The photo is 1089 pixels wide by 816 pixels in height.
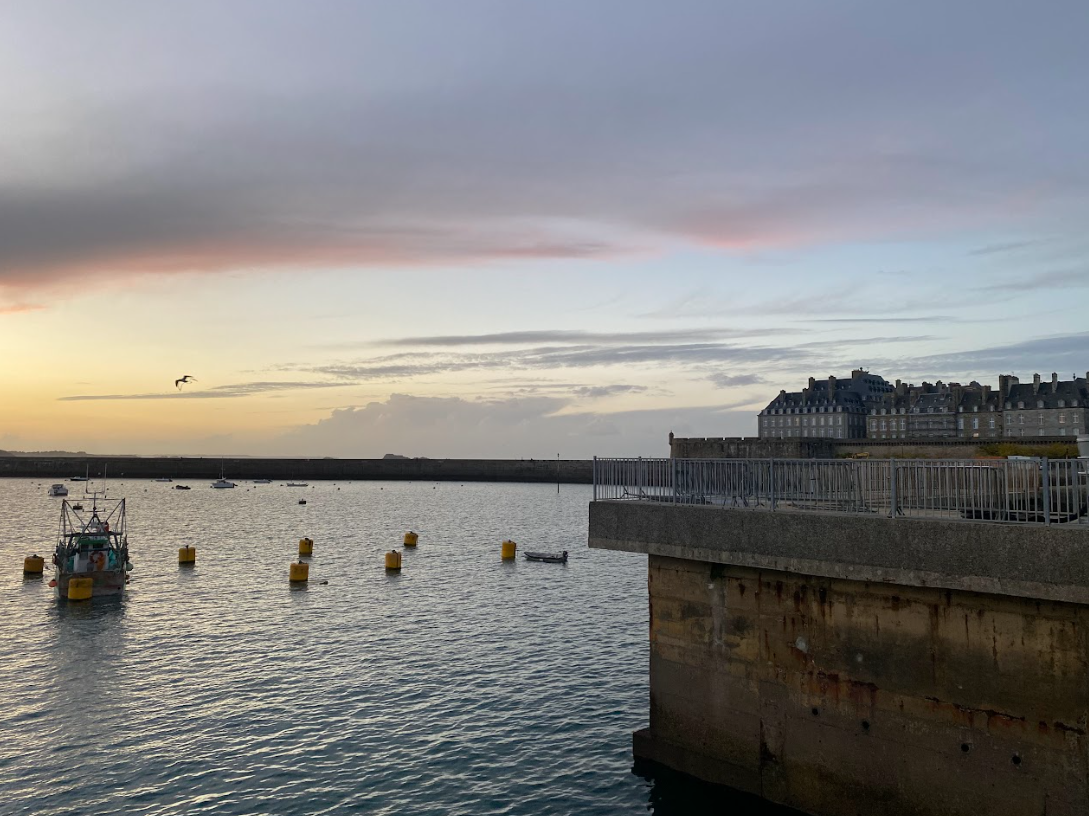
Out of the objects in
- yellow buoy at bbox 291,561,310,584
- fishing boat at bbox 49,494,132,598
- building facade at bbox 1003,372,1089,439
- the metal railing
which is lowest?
yellow buoy at bbox 291,561,310,584

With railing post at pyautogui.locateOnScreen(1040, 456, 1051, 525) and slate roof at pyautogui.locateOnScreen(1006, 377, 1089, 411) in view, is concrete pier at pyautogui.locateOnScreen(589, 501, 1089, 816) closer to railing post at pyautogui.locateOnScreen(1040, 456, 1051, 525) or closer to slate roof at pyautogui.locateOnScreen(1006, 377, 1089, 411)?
railing post at pyautogui.locateOnScreen(1040, 456, 1051, 525)

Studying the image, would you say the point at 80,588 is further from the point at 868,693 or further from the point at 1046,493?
the point at 1046,493

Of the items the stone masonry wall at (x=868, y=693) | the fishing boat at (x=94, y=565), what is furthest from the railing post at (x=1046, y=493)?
the fishing boat at (x=94, y=565)

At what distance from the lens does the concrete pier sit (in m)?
12.2

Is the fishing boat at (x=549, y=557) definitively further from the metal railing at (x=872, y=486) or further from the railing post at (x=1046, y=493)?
the railing post at (x=1046, y=493)

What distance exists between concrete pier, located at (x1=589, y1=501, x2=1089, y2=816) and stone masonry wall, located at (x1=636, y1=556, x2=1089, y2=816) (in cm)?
3

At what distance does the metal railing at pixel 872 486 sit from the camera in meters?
14.0

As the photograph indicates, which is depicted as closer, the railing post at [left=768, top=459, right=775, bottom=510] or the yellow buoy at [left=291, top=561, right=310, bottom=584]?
the railing post at [left=768, top=459, right=775, bottom=510]

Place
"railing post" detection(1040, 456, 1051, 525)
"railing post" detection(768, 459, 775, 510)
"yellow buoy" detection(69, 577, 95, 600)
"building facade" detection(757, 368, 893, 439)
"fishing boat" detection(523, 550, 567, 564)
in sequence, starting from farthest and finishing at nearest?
"building facade" detection(757, 368, 893, 439) → "fishing boat" detection(523, 550, 567, 564) → "yellow buoy" detection(69, 577, 95, 600) → "railing post" detection(768, 459, 775, 510) → "railing post" detection(1040, 456, 1051, 525)

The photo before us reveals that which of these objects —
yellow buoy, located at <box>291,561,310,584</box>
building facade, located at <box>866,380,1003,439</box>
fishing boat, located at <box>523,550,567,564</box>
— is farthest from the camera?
building facade, located at <box>866,380,1003,439</box>

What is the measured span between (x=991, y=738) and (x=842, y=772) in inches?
110

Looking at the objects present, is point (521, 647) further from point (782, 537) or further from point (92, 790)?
point (782, 537)

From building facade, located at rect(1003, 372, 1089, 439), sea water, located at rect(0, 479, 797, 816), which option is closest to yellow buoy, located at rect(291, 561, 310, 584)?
sea water, located at rect(0, 479, 797, 816)

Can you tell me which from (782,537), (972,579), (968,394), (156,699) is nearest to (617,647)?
(156,699)
